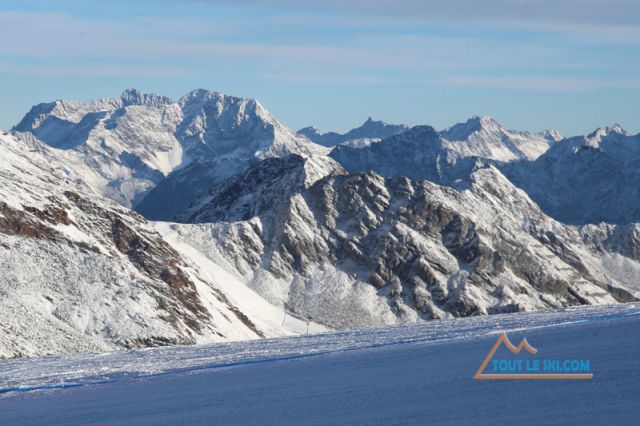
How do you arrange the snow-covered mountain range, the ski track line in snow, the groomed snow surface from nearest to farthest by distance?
the groomed snow surface < the ski track line in snow < the snow-covered mountain range

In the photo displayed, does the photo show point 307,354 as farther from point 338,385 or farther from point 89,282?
Result: point 89,282

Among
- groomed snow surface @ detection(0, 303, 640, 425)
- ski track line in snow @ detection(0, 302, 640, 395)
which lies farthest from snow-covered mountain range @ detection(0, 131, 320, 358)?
ski track line in snow @ detection(0, 302, 640, 395)

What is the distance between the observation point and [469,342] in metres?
117

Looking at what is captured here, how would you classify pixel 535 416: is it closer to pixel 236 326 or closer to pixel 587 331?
pixel 587 331

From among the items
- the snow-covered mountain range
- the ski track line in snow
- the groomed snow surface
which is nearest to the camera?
the groomed snow surface

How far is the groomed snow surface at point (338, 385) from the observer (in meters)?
67.4

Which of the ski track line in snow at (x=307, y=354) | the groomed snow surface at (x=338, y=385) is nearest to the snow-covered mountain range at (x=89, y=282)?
the groomed snow surface at (x=338, y=385)

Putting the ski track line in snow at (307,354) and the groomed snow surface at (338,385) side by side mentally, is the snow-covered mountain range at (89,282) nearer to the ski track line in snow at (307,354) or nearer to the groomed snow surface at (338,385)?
the groomed snow surface at (338,385)

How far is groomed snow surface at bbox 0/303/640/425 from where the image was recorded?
2655 inches

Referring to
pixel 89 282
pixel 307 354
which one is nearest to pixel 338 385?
pixel 307 354

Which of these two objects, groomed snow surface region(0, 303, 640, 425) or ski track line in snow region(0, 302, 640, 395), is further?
ski track line in snow region(0, 302, 640, 395)

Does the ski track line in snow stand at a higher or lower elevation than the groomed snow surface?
lower

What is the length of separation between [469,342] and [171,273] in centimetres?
7159

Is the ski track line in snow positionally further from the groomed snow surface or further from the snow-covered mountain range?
the snow-covered mountain range
